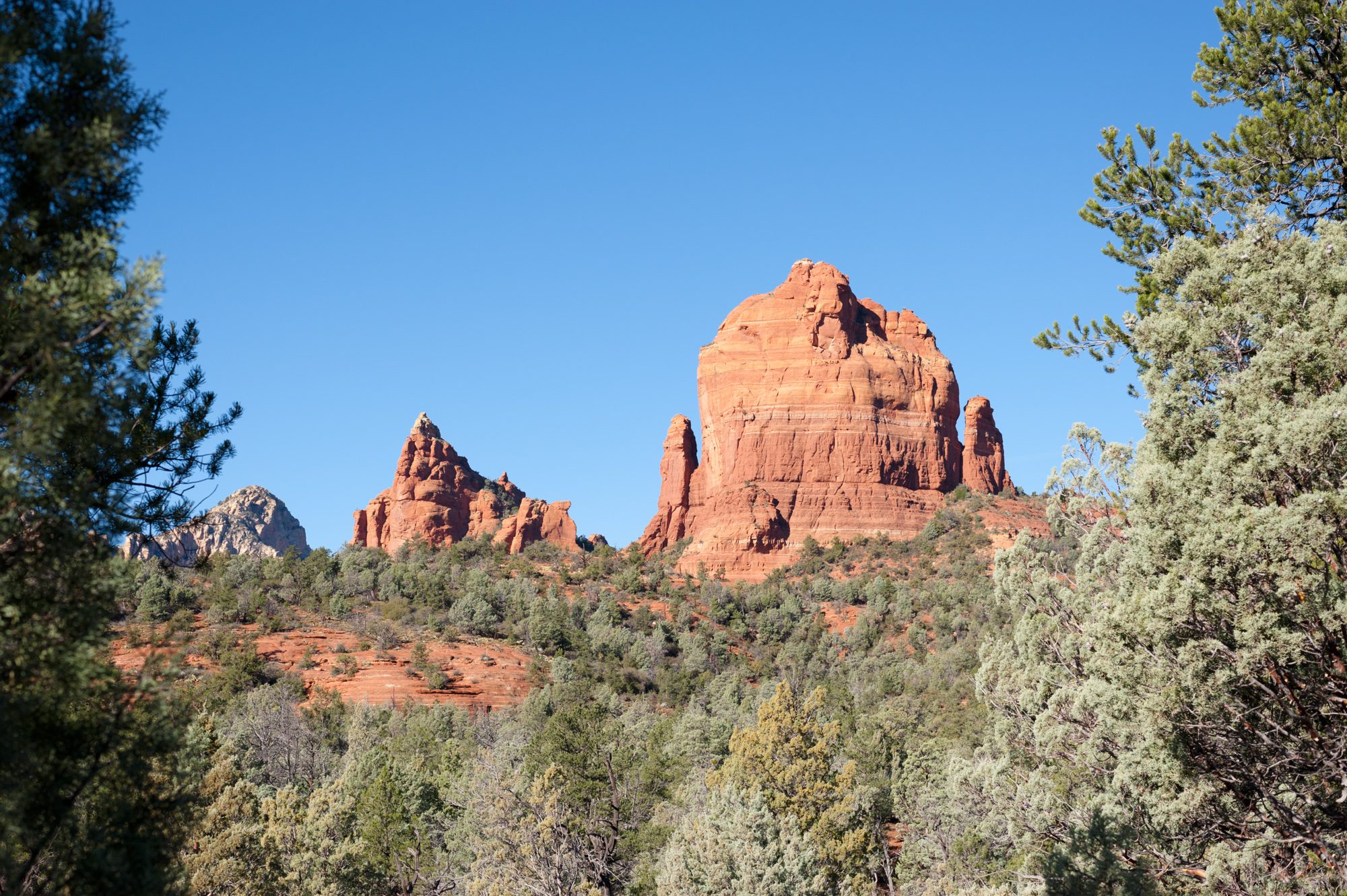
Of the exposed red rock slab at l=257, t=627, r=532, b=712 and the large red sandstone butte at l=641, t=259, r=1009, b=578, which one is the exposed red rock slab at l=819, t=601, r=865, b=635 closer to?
the large red sandstone butte at l=641, t=259, r=1009, b=578

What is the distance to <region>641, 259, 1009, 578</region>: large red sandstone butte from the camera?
104688mm

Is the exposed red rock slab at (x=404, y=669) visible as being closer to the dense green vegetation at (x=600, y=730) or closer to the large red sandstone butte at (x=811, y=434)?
the dense green vegetation at (x=600, y=730)

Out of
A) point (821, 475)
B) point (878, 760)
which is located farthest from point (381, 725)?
point (821, 475)

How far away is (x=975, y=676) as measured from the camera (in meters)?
22.4

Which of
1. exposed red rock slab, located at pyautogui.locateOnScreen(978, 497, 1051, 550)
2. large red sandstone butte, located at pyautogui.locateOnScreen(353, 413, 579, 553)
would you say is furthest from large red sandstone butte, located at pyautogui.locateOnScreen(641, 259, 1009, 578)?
large red sandstone butte, located at pyautogui.locateOnScreen(353, 413, 579, 553)

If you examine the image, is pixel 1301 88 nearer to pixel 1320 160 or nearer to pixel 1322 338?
pixel 1320 160

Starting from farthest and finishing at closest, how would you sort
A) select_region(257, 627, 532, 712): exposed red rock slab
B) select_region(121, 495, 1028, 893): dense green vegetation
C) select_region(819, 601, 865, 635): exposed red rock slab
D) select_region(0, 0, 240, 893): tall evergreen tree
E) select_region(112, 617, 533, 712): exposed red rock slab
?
select_region(819, 601, 865, 635): exposed red rock slab
select_region(257, 627, 532, 712): exposed red rock slab
select_region(112, 617, 533, 712): exposed red rock slab
select_region(121, 495, 1028, 893): dense green vegetation
select_region(0, 0, 240, 893): tall evergreen tree

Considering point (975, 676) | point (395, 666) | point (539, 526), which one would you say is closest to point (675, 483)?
point (539, 526)

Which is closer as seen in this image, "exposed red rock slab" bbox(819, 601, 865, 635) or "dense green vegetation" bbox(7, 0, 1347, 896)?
"dense green vegetation" bbox(7, 0, 1347, 896)

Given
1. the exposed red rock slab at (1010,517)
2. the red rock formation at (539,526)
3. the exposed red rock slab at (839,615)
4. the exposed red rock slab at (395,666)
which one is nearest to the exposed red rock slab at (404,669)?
the exposed red rock slab at (395,666)

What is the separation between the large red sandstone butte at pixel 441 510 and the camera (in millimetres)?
116188

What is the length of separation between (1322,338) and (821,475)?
96.1m

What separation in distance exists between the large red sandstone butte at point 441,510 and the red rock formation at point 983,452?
139 feet

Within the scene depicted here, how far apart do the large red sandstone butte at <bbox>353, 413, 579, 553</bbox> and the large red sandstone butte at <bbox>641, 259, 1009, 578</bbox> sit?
38.8 feet
